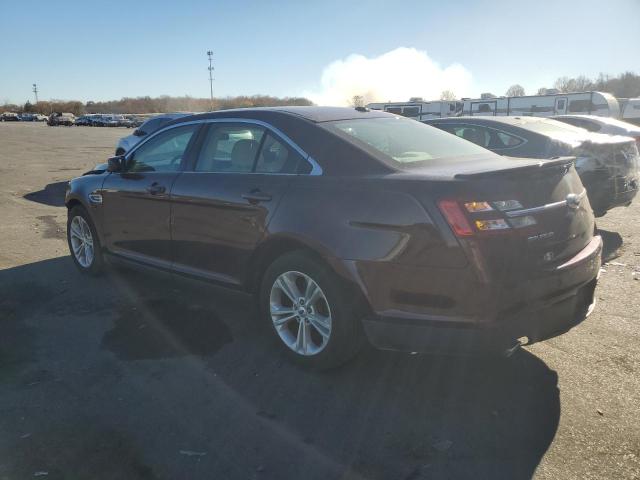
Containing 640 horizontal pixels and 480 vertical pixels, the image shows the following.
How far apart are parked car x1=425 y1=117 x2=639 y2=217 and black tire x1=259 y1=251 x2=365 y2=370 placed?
474cm

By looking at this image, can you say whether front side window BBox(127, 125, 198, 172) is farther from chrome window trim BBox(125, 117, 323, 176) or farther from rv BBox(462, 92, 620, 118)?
rv BBox(462, 92, 620, 118)

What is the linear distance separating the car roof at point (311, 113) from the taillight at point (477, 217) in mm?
1371

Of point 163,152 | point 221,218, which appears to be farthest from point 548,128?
point 221,218

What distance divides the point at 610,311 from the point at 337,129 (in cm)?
279

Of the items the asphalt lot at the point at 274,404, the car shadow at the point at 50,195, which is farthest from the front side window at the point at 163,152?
the car shadow at the point at 50,195

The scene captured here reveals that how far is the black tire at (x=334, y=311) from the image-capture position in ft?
10.9

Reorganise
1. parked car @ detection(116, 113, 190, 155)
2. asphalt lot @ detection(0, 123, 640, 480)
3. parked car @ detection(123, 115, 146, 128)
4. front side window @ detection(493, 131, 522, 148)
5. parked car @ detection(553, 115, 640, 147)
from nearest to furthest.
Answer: asphalt lot @ detection(0, 123, 640, 480) < front side window @ detection(493, 131, 522, 148) < parked car @ detection(553, 115, 640, 147) < parked car @ detection(116, 113, 190, 155) < parked car @ detection(123, 115, 146, 128)

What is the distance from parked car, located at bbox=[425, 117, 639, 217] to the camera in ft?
23.1

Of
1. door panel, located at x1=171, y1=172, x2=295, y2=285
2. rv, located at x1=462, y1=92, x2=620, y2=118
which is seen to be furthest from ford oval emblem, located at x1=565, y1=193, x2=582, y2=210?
rv, located at x1=462, y1=92, x2=620, y2=118

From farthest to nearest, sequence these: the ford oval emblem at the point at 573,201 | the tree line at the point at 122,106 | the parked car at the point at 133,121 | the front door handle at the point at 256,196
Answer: the tree line at the point at 122,106, the parked car at the point at 133,121, the front door handle at the point at 256,196, the ford oval emblem at the point at 573,201

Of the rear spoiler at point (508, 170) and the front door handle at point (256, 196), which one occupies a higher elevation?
the rear spoiler at point (508, 170)

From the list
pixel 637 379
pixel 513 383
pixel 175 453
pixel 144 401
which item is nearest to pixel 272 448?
pixel 175 453

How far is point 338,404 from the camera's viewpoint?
3.24 metres

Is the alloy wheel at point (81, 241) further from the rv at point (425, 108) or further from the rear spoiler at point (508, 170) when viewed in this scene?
the rv at point (425, 108)
